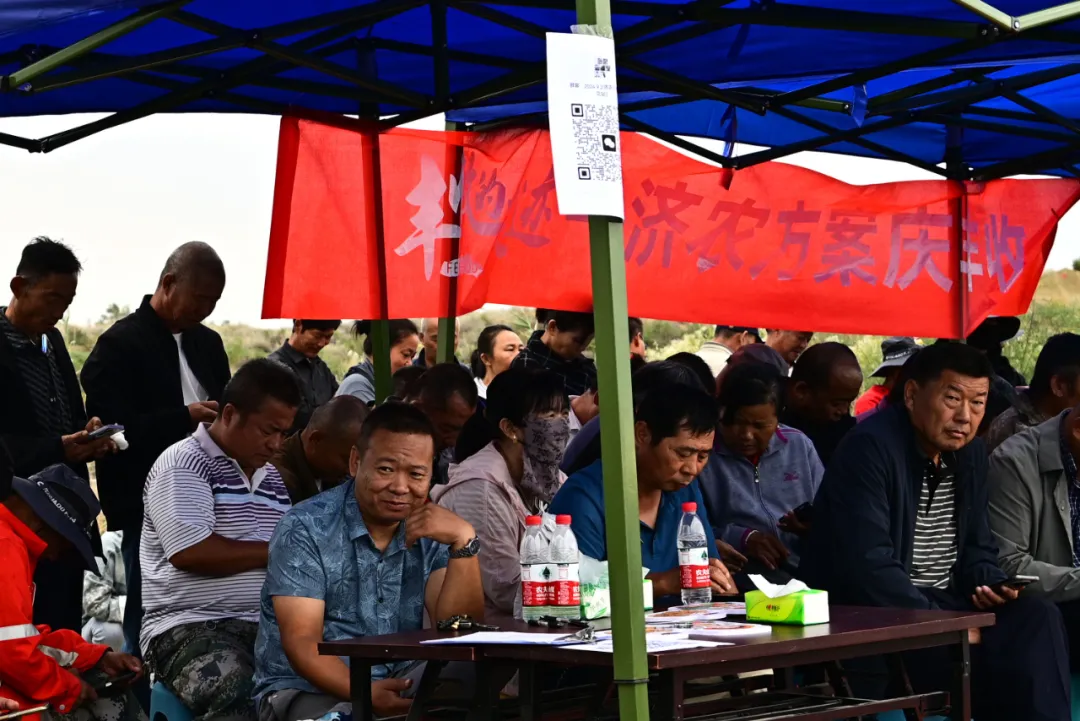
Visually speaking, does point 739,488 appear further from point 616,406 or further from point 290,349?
point 290,349

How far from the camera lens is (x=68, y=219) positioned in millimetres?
33000

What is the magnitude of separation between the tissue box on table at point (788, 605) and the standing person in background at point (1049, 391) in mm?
2633

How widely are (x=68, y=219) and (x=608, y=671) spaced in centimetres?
3130

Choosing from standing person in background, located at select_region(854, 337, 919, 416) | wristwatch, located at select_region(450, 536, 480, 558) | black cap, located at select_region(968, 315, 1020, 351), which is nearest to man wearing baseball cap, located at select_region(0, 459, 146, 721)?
wristwatch, located at select_region(450, 536, 480, 558)

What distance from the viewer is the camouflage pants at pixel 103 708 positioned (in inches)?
181

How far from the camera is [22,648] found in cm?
411

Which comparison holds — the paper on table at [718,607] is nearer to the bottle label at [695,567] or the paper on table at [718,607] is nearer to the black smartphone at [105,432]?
the bottle label at [695,567]

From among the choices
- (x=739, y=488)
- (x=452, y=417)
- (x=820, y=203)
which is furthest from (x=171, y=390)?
(x=820, y=203)

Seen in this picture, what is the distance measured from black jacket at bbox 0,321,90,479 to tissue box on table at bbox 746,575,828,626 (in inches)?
108

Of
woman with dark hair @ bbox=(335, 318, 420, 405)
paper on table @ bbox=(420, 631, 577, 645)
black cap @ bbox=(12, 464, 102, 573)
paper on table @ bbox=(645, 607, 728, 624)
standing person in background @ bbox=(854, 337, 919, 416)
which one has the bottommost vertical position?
paper on table @ bbox=(645, 607, 728, 624)

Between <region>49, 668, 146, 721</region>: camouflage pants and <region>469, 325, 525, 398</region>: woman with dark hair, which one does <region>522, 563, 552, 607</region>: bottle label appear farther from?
<region>469, 325, 525, 398</region>: woman with dark hair

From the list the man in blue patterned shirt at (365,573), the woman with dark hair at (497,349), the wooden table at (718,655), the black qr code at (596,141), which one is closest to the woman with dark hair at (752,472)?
the wooden table at (718,655)

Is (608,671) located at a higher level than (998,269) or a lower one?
lower

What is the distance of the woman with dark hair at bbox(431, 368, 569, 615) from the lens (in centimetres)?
506
